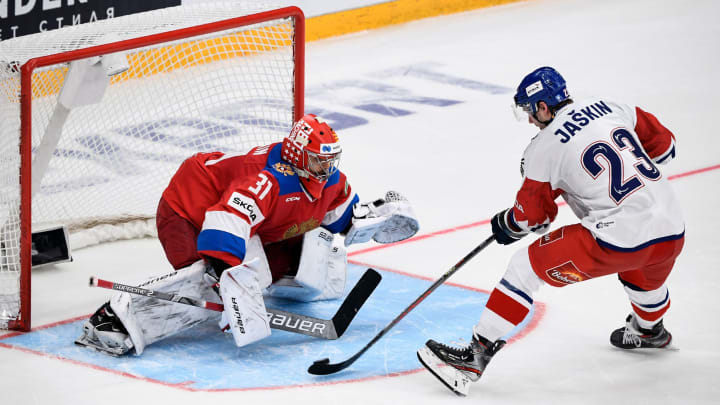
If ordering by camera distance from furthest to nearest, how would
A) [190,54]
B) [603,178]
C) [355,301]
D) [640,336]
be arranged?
1. [190,54]
2. [355,301]
3. [640,336]
4. [603,178]

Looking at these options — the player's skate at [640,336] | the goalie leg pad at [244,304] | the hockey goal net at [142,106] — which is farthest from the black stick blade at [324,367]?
the hockey goal net at [142,106]

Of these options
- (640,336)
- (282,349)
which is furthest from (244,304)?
(640,336)

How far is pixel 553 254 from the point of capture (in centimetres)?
368

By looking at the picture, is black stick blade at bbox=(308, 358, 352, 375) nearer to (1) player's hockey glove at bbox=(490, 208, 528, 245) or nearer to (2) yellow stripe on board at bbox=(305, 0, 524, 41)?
(1) player's hockey glove at bbox=(490, 208, 528, 245)

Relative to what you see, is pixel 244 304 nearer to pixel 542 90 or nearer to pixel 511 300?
pixel 511 300

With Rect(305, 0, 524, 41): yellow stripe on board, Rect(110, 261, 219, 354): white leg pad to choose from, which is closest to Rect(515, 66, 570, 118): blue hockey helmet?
Rect(110, 261, 219, 354): white leg pad

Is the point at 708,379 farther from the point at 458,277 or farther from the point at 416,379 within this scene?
the point at 458,277

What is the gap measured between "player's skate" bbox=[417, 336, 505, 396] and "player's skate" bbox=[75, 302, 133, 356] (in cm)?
108

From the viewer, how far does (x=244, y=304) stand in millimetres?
3938

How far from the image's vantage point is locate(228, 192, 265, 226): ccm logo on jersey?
4.00m

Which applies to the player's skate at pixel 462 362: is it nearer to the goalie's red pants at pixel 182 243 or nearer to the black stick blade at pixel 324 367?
the black stick blade at pixel 324 367

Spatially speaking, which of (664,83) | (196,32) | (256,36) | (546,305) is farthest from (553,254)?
(664,83)

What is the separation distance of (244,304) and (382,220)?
840 millimetres

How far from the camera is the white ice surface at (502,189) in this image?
381 cm
